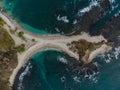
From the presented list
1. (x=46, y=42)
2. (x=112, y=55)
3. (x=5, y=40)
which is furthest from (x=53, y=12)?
(x=112, y=55)

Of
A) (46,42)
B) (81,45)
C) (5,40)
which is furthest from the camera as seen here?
(46,42)

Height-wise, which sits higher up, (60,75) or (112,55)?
(112,55)

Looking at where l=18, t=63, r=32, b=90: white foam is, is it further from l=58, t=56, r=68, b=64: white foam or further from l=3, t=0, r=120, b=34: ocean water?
l=3, t=0, r=120, b=34: ocean water

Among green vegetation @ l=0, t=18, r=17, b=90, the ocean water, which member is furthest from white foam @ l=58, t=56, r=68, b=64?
green vegetation @ l=0, t=18, r=17, b=90

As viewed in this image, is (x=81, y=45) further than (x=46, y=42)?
No

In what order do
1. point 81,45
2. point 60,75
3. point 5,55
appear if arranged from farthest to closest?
point 60,75 → point 81,45 → point 5,55

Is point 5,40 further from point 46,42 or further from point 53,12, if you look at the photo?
point 53,12

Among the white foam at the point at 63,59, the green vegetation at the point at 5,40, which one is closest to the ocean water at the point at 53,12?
the green vegetation at the point at 5,40
